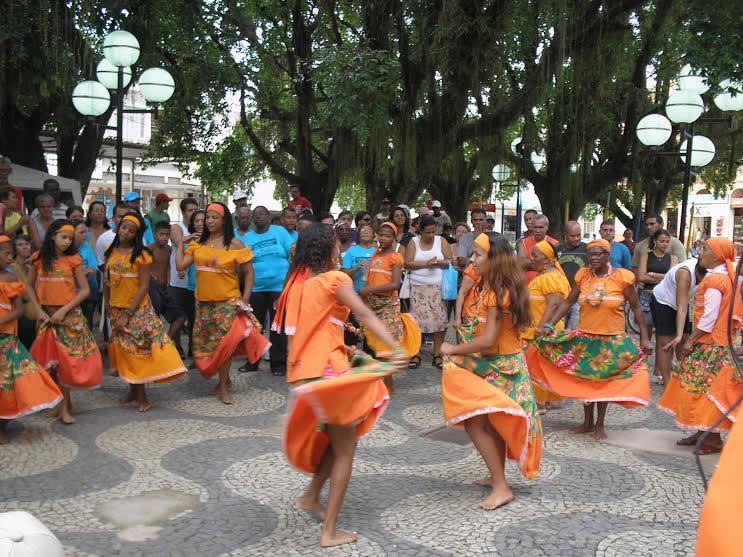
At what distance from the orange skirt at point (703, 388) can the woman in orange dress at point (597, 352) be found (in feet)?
0.81

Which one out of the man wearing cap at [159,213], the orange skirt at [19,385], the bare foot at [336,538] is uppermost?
the man wearing cap at [159,213]

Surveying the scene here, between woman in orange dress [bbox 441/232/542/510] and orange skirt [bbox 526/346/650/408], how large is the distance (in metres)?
1.59

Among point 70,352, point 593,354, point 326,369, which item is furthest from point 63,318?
point 593,354

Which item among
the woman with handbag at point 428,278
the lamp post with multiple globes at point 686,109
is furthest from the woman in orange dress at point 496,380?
the lamp post with multiple globes at point 686,109

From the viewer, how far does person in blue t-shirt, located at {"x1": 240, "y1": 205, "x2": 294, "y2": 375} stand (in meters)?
8.41

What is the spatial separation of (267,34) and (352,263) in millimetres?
10418

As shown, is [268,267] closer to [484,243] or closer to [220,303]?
[220,303]

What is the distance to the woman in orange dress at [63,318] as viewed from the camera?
20.1ft

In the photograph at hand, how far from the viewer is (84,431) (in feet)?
19.4

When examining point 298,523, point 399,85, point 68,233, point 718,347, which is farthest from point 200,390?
point 399,85

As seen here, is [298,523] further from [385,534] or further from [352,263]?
[352,263]

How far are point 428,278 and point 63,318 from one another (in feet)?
13.4

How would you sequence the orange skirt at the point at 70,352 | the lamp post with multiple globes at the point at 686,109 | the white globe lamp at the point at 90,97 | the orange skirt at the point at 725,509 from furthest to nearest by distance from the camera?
the white globe lamp at the point at 90,97
the lamp post with multiple globes at the point at 686,109
the orange skirt at the point at 70,352
the orange skirt at the point at 725,509

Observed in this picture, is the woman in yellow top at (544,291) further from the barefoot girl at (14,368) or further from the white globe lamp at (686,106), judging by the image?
the white globe lamp at (686,106)
